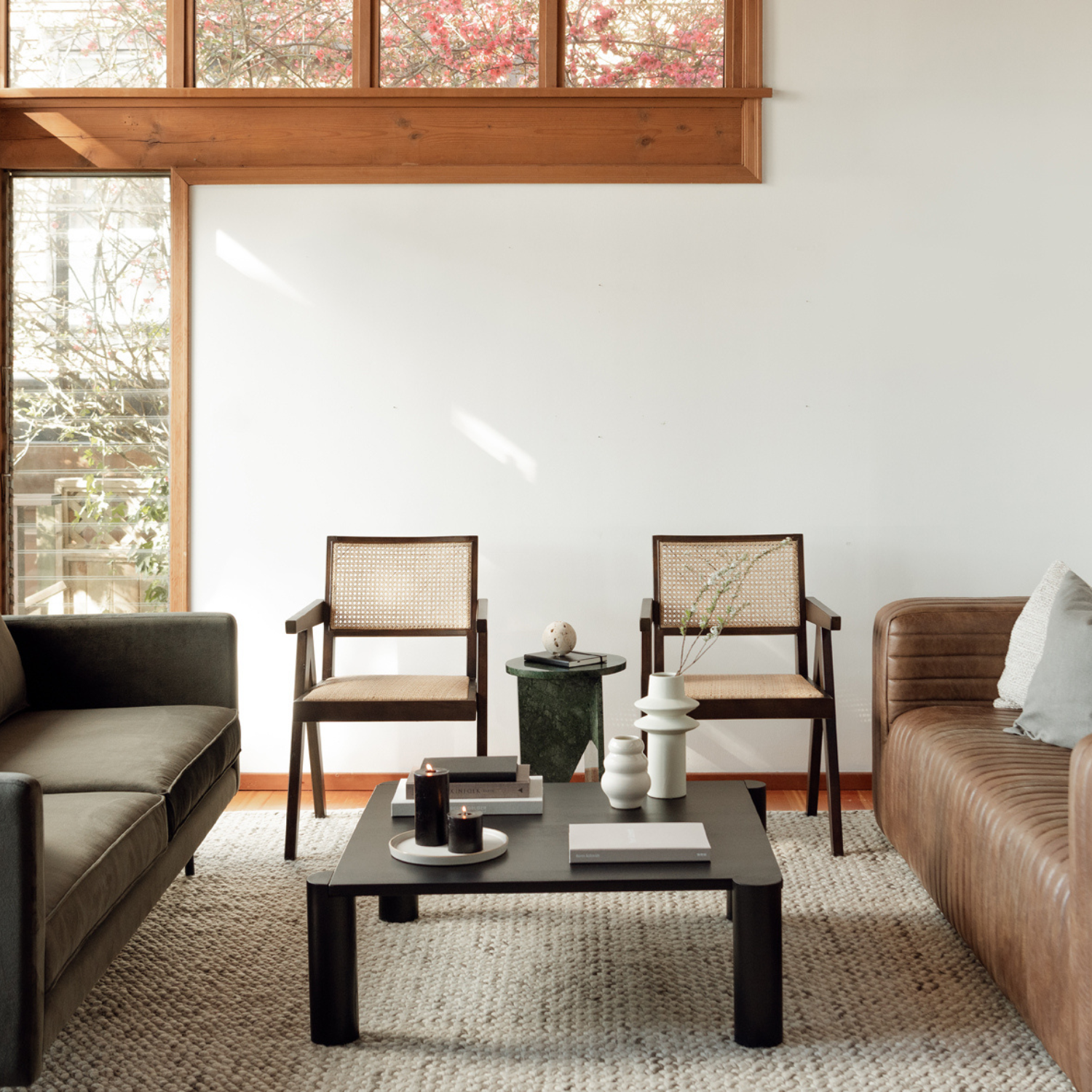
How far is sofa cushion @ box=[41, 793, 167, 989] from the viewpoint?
155 centimetres

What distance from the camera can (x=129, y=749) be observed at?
7.39 ft

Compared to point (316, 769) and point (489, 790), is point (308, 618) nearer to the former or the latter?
point (316, 769)

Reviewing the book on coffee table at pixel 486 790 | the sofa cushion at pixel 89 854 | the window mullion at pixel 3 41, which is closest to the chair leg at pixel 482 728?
the book on coffee table at pixel 486 790

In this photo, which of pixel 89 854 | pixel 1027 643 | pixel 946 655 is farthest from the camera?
pixel 946 655

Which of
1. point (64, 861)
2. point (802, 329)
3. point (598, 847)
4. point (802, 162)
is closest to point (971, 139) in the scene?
point (802, 162)

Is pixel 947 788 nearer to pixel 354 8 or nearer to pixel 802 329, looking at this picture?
pixel 802 329

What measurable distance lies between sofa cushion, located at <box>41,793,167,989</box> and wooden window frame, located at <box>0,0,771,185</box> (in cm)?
227

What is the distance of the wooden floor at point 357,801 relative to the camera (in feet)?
10.9

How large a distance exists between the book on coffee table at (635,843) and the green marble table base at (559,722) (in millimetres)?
1056

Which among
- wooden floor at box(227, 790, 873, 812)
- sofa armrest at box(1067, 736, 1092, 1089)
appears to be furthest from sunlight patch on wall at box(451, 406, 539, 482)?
sofa armrest at box(1067, 736, 1092, 1089)

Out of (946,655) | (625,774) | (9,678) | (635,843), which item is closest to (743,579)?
(946,655)

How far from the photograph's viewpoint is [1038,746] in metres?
2.25

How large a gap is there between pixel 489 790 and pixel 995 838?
0.98 meters

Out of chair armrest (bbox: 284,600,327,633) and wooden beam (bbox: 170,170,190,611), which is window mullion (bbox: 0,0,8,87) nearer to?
wooden beam (bbox: 170,170,190,611)
